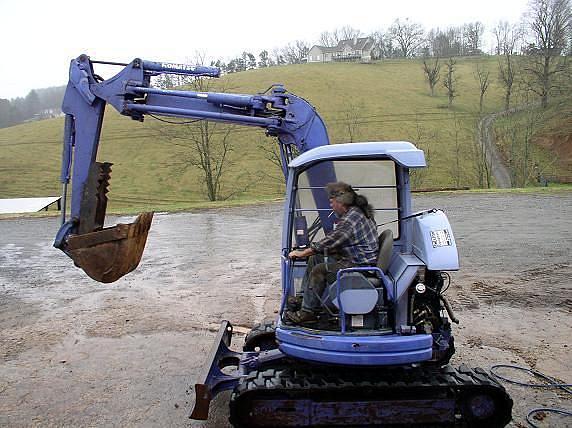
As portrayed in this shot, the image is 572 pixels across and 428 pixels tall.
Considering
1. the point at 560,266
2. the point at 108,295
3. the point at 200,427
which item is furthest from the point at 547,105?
the point at 200,427

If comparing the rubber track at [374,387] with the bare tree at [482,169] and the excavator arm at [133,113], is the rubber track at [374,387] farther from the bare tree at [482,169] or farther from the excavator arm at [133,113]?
the bare tree at [482,169]

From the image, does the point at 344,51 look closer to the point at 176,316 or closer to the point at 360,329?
the point at 176,316

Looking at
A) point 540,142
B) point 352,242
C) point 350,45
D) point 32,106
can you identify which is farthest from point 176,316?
point 350,45

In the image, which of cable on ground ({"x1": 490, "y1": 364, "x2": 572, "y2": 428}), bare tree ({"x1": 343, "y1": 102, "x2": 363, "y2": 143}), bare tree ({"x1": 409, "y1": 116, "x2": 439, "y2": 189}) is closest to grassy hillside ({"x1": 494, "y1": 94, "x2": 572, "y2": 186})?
bare tree ({"x1": 409, "y1": 116, "x2": 439, "y2": 189})

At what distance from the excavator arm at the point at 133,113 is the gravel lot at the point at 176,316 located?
1526 millimetres

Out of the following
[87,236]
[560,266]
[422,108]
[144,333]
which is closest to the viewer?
[87,236]

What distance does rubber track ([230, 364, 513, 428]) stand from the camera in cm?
467

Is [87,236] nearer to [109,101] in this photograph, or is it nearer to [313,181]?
[109,101]

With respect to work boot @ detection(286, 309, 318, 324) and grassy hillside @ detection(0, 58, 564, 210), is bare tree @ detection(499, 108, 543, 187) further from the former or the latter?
work boot @ detection(286, 309, 318, 324)

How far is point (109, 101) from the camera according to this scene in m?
6.29

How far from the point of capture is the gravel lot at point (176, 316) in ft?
18.6

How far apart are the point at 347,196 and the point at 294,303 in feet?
3.72

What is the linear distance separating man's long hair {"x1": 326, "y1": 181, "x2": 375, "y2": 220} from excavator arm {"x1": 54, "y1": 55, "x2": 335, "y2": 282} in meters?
1.37

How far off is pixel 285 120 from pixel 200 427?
3.39 meters
